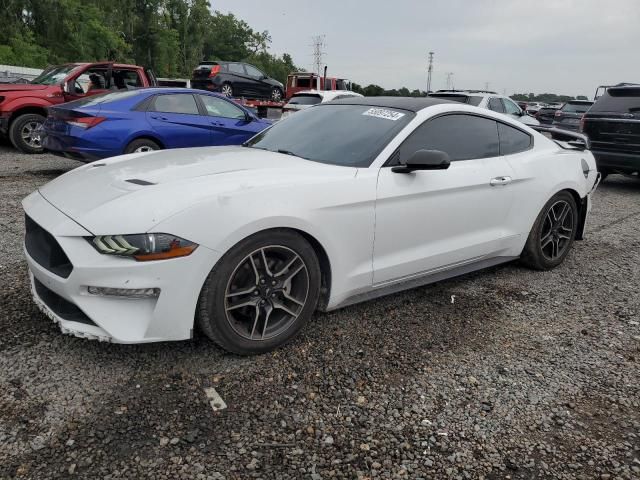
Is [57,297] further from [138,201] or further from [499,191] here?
[499,191]

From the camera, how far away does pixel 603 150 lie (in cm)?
884

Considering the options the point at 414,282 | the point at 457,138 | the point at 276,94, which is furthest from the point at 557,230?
the point at 276,94

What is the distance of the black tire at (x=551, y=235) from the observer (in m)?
4.41

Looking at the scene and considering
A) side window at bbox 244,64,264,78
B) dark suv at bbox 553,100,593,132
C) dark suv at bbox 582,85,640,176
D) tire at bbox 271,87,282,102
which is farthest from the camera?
tire at bbox 271,87,282,102

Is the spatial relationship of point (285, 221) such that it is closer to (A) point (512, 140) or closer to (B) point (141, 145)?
(A) point (512, 140)

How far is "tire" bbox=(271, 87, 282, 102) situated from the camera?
2231 centimetres

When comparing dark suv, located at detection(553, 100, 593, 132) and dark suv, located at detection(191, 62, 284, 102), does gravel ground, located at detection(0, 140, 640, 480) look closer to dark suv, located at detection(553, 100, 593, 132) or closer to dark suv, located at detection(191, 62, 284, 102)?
dark suv, located at detection(553, 100, 593, 132)

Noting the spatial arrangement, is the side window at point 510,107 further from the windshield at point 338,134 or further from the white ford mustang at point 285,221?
the windshield at point 338,134

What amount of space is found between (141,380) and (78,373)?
0.34 m

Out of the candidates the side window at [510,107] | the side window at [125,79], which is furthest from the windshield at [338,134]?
the side window at [510,107]

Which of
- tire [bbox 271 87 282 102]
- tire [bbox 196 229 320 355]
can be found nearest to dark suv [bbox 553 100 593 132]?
tire [bbox 271 87 282 102]

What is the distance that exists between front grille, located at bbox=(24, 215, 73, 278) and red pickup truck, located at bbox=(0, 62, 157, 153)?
7514mm

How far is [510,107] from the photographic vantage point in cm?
1351

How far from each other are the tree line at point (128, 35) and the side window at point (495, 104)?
28298mm
